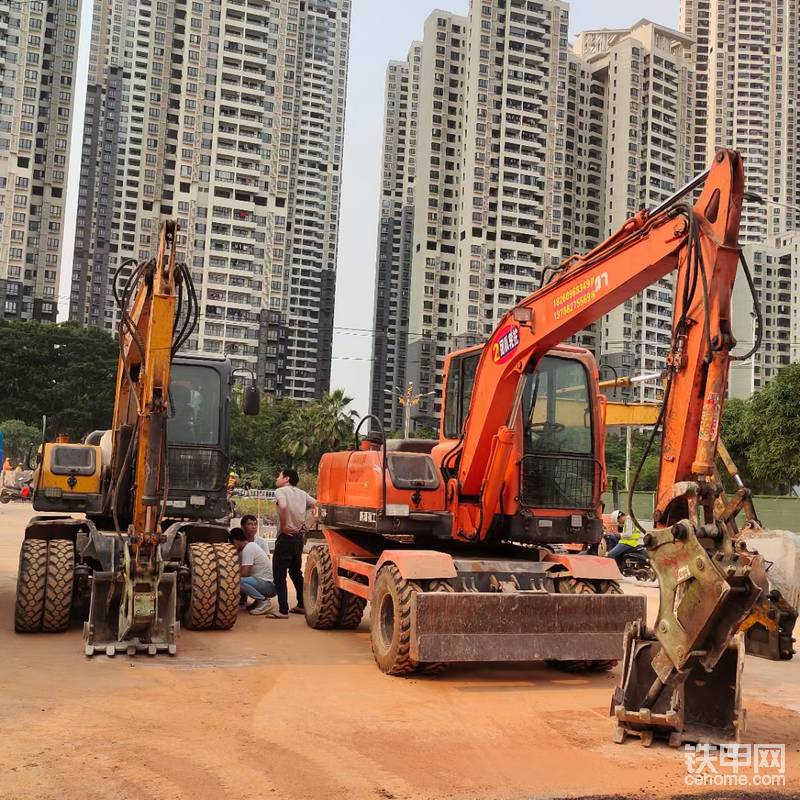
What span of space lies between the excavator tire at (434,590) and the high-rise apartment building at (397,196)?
271ft

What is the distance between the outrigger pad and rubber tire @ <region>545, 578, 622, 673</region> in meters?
2.16

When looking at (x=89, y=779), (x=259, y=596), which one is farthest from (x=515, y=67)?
(x=89, y=779)

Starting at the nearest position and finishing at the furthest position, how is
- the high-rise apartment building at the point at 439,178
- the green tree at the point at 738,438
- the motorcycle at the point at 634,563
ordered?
the motorcycle at the point at 634,563, the green tree at the point at 738,438, the high-rise apartment building at the point at 439,178

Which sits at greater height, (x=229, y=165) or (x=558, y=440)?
(x=229, y=165)

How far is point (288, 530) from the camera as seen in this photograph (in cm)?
1122

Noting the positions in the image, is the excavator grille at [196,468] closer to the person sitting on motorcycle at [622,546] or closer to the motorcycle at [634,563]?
the person sitting on motorcycle at [622,546]

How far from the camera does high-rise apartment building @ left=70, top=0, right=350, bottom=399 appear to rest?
8031cm

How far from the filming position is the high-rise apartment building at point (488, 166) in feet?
277

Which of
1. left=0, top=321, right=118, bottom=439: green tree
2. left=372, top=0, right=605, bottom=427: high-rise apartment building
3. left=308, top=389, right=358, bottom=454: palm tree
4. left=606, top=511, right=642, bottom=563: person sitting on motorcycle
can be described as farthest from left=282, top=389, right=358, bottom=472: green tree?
left=606, top=511, right=642, bottom=563: person sitting on motorcycle

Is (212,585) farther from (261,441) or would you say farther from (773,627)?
(261,441)

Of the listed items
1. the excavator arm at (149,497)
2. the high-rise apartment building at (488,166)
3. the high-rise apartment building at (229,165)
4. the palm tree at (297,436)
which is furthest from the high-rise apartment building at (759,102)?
the excavator arm at (149,497)

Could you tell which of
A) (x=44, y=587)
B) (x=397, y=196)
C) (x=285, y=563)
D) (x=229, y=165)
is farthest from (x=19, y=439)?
(x=397, y=196)

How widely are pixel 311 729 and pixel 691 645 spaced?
8.30 feet

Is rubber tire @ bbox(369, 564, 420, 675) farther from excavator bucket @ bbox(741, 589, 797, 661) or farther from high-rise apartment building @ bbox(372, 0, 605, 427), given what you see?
high-rise apartment building @ bbox(372, 0, 605, 427)
